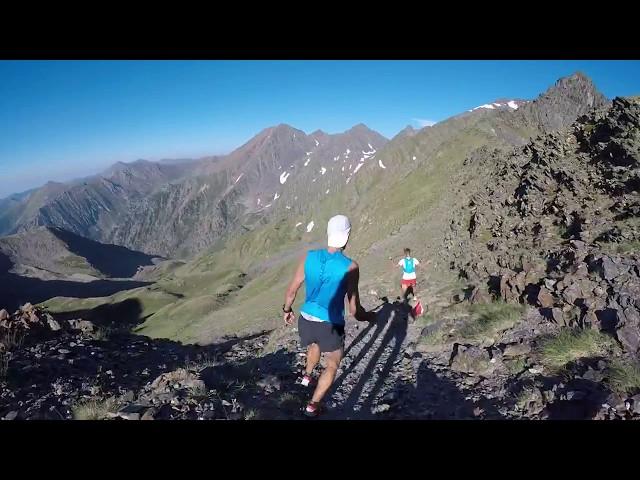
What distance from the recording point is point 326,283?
598cm

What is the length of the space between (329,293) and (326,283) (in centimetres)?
16

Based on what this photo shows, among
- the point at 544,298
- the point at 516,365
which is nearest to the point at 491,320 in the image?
the point at 544,298

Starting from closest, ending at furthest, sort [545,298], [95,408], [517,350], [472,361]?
[95,408], [517,350], [472,361], [545,298]

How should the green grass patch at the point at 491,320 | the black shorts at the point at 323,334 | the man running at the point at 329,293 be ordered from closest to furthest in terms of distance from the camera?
the man running at the point at 329,293, the black shorts at the point at 323,334, the green grass patch at the point at 491,320

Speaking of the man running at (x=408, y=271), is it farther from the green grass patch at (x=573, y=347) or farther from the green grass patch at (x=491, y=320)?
the green grass patch at (x=573, y=347)

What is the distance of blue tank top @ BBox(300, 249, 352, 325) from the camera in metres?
5.95

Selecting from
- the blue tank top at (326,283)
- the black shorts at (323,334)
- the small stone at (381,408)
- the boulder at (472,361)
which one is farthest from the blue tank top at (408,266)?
the blue tank top at (326,283)

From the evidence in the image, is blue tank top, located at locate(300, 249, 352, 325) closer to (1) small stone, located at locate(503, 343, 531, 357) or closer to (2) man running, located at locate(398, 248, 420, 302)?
(1) small stone, located at locate(503, 343, 531, 357)

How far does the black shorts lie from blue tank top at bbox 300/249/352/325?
104 mm

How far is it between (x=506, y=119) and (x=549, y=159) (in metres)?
78.5

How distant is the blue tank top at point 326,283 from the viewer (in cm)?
595

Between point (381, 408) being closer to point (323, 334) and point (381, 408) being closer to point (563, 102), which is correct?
point (323, 334)

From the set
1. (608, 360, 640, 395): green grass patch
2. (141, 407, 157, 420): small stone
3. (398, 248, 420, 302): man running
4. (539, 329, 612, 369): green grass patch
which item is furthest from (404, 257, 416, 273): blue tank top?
(141, 407, 157, 420): small stone
